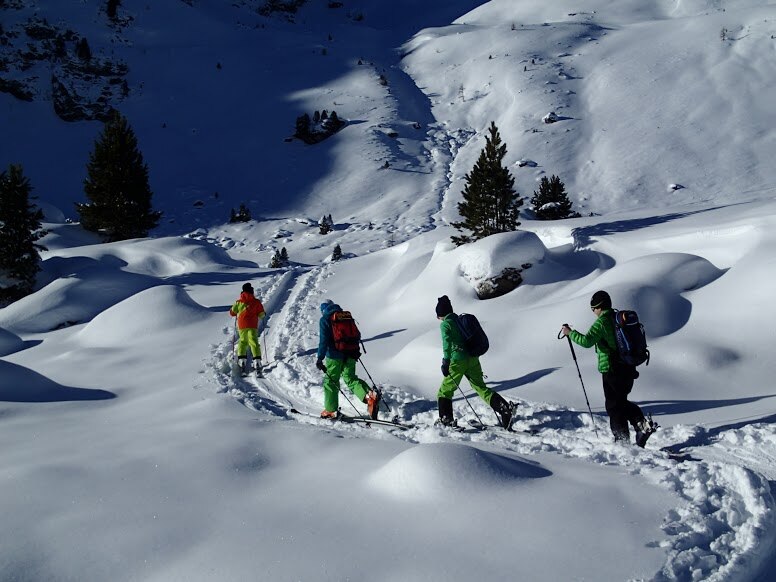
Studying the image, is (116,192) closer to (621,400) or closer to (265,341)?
(265,341)

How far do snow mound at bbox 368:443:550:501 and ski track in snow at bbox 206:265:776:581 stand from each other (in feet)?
3.76

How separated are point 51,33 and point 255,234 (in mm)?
42323

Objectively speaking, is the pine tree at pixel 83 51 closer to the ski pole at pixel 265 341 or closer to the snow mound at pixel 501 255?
the ski pole at pixel 265 341

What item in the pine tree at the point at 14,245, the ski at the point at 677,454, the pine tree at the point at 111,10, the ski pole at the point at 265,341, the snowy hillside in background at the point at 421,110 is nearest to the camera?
the ski at the point at 677,454

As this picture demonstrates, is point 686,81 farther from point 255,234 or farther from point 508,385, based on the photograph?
point 508,385

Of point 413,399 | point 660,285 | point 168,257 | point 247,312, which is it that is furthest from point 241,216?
point 660,285

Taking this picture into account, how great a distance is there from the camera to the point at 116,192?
3033 centimetres

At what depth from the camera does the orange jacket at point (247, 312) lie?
35.1 ft

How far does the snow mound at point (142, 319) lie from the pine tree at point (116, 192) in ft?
58.5

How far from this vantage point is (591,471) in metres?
4.76

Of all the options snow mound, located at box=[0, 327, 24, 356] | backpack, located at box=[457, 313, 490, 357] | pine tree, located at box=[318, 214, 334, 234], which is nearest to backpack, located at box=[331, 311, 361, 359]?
backpack, located at box=[457, 313, 490, 357]

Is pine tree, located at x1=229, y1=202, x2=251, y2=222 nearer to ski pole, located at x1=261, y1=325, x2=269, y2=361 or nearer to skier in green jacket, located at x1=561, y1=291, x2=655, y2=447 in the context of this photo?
ski pole, located at x1=261, y1=325, x2=269, y2=361

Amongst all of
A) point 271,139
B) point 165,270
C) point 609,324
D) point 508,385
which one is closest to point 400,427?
point 508,385

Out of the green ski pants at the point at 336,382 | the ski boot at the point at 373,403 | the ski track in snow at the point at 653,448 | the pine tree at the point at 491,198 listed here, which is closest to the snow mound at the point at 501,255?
the pine tree at the point at 491,198
